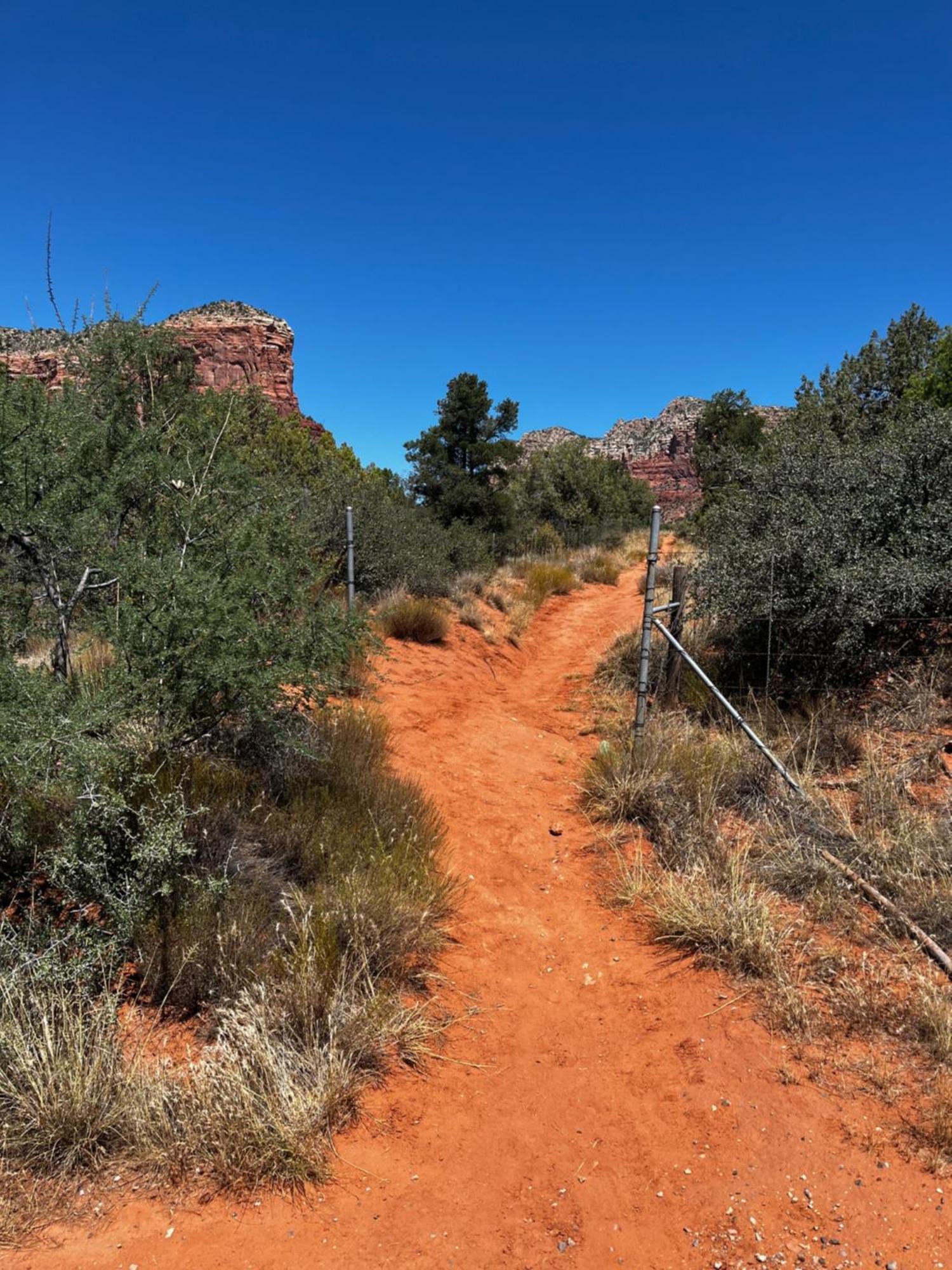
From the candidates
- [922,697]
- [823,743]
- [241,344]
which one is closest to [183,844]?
[823,743]

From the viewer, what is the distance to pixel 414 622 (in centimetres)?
1066

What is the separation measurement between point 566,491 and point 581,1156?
24.2 metres

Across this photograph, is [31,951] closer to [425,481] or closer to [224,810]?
[224,810]

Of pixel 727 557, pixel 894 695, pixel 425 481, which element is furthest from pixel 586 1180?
pixel 425 481

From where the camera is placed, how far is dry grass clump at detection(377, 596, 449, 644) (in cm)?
1061

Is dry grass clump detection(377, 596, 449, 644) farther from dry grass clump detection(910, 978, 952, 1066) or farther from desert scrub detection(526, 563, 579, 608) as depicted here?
dry grass clump detection(910, 978, 952, 1066)

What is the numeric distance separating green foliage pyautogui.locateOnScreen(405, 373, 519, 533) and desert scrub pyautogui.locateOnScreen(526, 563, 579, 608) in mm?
2097

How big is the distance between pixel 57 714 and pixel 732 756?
5.01 meters

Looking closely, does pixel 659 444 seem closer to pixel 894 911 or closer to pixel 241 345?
pixel 241 345

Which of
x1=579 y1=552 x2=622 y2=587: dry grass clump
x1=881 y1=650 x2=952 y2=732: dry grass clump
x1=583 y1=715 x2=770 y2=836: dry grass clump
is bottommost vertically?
x1=583 y1=715 x2=770 y2=836: dry grass clump

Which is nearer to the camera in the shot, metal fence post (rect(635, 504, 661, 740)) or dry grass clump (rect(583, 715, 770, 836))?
dry grass clump (rect(583, 715, 770, 836))

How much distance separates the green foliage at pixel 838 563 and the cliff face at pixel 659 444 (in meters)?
62.4

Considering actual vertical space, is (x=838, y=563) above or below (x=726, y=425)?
below

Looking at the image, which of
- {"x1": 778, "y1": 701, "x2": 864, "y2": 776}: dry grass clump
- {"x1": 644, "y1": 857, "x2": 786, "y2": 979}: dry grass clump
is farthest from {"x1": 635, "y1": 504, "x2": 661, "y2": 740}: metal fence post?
{"x1": 644, "y1": 857, "x2": 786, "y2": 979}: dry grass clump
